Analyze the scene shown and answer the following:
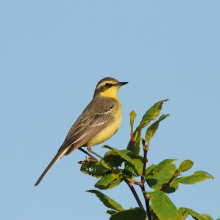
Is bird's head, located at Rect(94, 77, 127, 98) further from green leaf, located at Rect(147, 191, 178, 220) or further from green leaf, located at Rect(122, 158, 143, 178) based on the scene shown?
green leaf, located at Rect(147, 191, 178, 220)

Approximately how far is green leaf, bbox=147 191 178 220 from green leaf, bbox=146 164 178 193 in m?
0.63

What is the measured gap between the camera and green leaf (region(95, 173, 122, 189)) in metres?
4.74

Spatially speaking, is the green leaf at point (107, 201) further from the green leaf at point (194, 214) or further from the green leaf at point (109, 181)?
the green leaf at point (194, 214)

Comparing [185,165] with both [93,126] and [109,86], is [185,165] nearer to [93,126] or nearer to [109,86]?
[93,126]

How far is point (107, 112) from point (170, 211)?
8.46m

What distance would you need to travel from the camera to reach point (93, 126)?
1180 centimetres

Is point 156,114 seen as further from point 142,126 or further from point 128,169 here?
point 128,169

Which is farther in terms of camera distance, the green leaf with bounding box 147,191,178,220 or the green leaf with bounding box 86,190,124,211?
the green leaf with bounding box 86,190,124,211

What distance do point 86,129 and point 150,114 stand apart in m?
6.72

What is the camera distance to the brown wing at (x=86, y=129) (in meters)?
11.0

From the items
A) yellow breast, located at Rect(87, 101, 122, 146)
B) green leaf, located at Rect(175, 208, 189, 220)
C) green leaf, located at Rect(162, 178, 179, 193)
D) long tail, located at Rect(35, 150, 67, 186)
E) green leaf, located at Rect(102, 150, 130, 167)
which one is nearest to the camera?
green leaf, located at Rect(175, 208, 189, 220)

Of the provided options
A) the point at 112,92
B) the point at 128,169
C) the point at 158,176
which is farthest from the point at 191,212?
the point at 112,92

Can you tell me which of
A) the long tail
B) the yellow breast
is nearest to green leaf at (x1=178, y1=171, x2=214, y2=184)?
the long tail

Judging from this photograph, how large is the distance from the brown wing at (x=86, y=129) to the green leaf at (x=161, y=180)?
588cm
